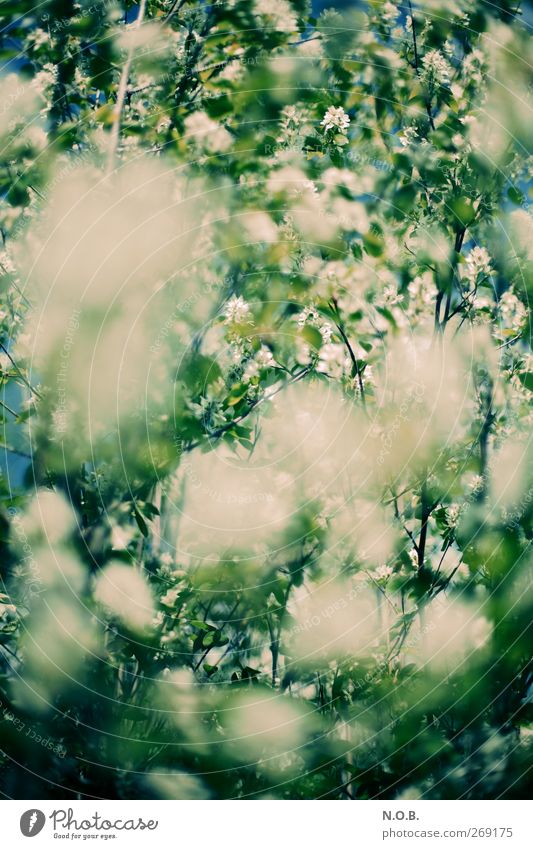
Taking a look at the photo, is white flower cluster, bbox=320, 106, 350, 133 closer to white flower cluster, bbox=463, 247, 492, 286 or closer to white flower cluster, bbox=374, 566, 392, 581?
A: white flower cluster, bbox=463, 247, 492, 286

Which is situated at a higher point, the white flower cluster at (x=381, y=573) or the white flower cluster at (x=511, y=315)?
the white flower cluster at (x=511, y=315)

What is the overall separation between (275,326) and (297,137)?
0.35 metres

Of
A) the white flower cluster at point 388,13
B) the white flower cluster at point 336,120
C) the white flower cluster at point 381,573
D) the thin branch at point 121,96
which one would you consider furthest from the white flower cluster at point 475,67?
the white flower cluster at point 381,573

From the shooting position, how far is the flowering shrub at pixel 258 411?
103cm

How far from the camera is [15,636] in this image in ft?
3.43

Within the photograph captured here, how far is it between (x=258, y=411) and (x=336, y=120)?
0.56m

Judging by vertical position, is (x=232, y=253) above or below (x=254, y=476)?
above

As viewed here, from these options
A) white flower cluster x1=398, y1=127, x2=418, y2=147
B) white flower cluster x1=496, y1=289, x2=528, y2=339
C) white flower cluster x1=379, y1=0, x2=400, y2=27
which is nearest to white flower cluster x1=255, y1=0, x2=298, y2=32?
white flower cluster x1=379, y1=0, x2=400, y2=27

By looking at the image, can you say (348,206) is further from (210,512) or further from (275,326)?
(210,512)

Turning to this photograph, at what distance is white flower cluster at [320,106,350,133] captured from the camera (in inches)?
42.8

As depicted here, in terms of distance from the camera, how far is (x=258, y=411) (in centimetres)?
107

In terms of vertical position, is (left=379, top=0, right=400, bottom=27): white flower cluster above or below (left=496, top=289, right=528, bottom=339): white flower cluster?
above

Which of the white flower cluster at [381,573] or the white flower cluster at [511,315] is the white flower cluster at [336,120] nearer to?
the white flower cluster at [511,315]
